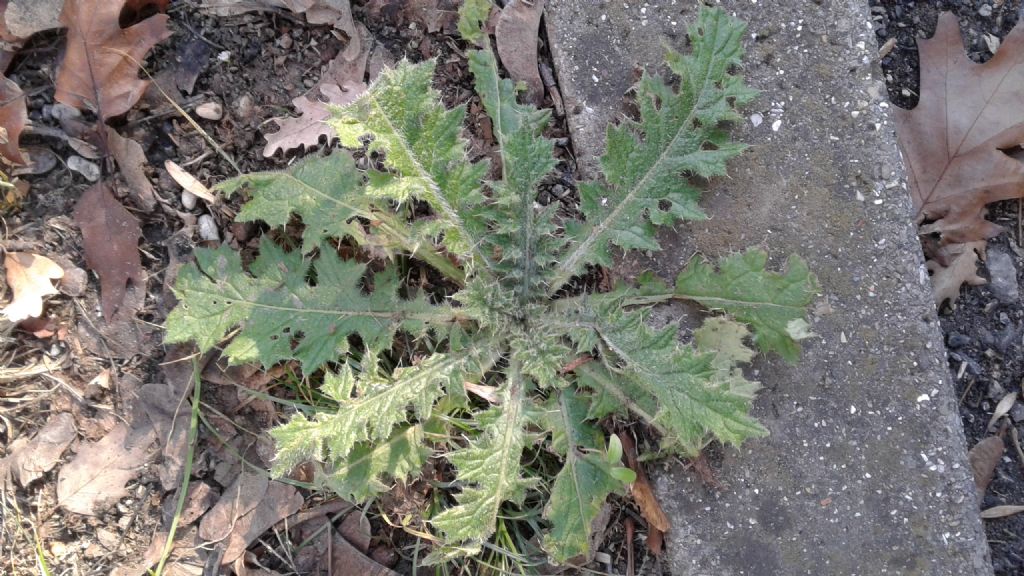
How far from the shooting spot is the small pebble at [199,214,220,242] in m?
2.71

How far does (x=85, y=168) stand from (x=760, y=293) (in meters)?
2.41

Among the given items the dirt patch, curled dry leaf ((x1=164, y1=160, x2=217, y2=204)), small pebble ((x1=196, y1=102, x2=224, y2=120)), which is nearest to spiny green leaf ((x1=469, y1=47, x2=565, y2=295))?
small pebble ((x1=196, y1=102, x2=224, y2=120))

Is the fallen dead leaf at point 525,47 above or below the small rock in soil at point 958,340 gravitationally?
above

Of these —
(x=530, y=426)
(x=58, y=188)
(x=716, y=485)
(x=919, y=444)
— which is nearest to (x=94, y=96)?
(x=58, y=188)

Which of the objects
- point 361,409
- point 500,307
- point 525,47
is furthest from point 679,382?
point 525,47

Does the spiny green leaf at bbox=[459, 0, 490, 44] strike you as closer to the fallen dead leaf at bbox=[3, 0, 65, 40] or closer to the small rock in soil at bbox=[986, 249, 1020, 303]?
the fallen dead leaf at bbox=[3, 0, 65, 40]

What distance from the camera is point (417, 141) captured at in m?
2.13

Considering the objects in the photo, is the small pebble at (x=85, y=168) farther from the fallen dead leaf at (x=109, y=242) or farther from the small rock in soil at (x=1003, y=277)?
the small rock in soil at (x=1003, y=277)

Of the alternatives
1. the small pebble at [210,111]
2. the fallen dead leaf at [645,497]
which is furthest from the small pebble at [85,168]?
the fallen dead leaf at [645,497]

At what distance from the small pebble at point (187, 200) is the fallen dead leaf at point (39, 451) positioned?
846 millimetres

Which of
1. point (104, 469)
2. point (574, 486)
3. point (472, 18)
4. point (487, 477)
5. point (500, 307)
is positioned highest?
point (472, 18)

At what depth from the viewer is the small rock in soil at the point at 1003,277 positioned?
2.85 metres

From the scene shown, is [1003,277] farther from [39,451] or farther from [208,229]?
[39,451]

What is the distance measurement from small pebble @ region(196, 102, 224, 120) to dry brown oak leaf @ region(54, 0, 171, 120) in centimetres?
20
